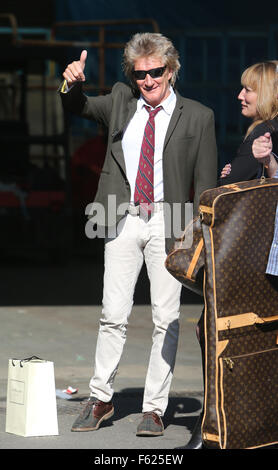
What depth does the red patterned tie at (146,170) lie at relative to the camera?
5594mm

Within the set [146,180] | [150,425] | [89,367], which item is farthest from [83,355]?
[146,180]

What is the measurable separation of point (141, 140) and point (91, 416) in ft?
4.95

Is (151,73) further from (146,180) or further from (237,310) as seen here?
(237,310)

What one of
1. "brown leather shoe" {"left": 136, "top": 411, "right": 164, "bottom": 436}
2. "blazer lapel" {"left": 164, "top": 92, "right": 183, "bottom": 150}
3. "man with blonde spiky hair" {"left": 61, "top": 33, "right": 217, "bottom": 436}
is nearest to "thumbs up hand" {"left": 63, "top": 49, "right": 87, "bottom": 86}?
"man with blonde spiky hair" {"left": 61, "top": 33, "right": 217, "bottom": 436}

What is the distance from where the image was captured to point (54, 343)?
852cm

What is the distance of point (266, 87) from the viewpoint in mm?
5250

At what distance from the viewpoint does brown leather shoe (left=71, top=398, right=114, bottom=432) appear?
5.80 m

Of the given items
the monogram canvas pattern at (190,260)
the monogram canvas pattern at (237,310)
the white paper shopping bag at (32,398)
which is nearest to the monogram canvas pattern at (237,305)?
the monogram canvas pattern at (237,310)

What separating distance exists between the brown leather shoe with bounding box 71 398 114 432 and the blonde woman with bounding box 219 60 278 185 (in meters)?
1.42

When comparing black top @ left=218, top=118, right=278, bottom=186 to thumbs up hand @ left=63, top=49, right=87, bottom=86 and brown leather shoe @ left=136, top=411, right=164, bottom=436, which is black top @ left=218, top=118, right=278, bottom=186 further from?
brown leather shoe @ left=136, top=411, right=164, bottom=436

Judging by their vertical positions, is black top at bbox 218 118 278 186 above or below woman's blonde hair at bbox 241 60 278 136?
below

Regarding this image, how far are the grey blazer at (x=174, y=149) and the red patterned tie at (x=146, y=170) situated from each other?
7 centimetres

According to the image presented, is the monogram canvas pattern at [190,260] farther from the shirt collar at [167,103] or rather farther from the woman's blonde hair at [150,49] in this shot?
the woman's blonde hair at [150,49]

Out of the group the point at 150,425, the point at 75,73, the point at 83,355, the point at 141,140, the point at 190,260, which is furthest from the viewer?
the point at 83,355
